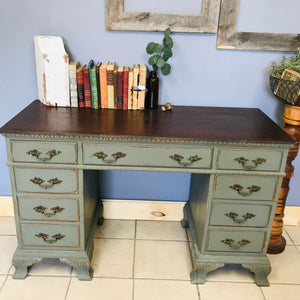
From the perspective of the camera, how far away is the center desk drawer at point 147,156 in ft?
5.61

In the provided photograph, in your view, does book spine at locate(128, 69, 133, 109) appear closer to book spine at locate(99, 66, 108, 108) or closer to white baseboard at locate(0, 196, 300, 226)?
book spine at locate(99, 66, 108, 108)

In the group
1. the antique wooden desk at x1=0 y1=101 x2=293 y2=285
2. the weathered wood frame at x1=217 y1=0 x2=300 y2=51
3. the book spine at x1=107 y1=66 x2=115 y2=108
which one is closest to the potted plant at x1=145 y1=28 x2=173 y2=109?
the antique wooden desk at x1=0 y1=101 x2=293 y2=285

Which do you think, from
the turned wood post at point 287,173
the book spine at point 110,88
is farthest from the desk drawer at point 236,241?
the book spine at point 110,88

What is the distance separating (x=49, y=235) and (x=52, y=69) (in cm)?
93

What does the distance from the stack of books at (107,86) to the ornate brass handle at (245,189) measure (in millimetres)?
718

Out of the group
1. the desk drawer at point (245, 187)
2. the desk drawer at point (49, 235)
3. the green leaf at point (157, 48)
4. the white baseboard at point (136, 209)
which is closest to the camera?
the desk drawer at point (245, 187)

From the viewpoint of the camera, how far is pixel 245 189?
5.92 feet

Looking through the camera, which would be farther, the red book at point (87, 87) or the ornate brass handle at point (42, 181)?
the red book at point (87, 87)

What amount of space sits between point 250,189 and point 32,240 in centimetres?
121

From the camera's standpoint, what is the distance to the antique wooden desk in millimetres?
1691

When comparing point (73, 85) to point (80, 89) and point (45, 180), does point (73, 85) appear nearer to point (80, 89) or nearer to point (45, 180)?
point (80, 89)

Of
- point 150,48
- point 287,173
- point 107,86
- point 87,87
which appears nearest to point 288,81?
point 287,173

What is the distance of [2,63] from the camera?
2.13 m

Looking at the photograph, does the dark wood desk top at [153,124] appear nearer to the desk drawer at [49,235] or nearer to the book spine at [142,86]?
the book spine at [142,86]
